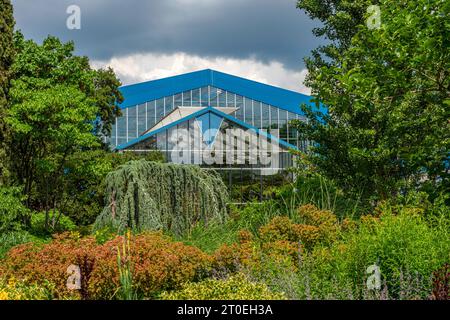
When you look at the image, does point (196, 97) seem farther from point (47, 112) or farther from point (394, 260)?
point (394, 260)

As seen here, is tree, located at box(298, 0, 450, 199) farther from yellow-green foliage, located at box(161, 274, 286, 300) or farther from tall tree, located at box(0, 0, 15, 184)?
tall tree, located at box(0, 0, 15, 184)

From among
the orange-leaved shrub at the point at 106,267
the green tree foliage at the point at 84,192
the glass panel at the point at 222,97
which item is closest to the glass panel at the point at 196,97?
the glass panel at the point at 222,97

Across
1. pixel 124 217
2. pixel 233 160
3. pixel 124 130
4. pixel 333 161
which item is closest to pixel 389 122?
pixel 333 161

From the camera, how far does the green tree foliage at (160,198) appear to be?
31.0ft

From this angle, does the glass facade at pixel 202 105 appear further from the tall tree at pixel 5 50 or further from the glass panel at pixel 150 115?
the tall tree at pixel 5 50

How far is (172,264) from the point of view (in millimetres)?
5484

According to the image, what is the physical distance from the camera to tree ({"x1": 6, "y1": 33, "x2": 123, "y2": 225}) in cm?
1344

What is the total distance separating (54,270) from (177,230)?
476 centimetres

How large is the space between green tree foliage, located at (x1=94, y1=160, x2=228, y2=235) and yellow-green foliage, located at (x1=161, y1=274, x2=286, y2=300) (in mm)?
Answer: 4137

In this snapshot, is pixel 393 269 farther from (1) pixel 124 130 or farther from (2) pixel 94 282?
(1) pixel 124 130

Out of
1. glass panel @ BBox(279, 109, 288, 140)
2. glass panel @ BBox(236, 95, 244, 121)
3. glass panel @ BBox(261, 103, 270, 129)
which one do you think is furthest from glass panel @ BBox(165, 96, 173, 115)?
glass panel @ BBox(279, 109, 288, 140)

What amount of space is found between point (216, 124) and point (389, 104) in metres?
14.2
